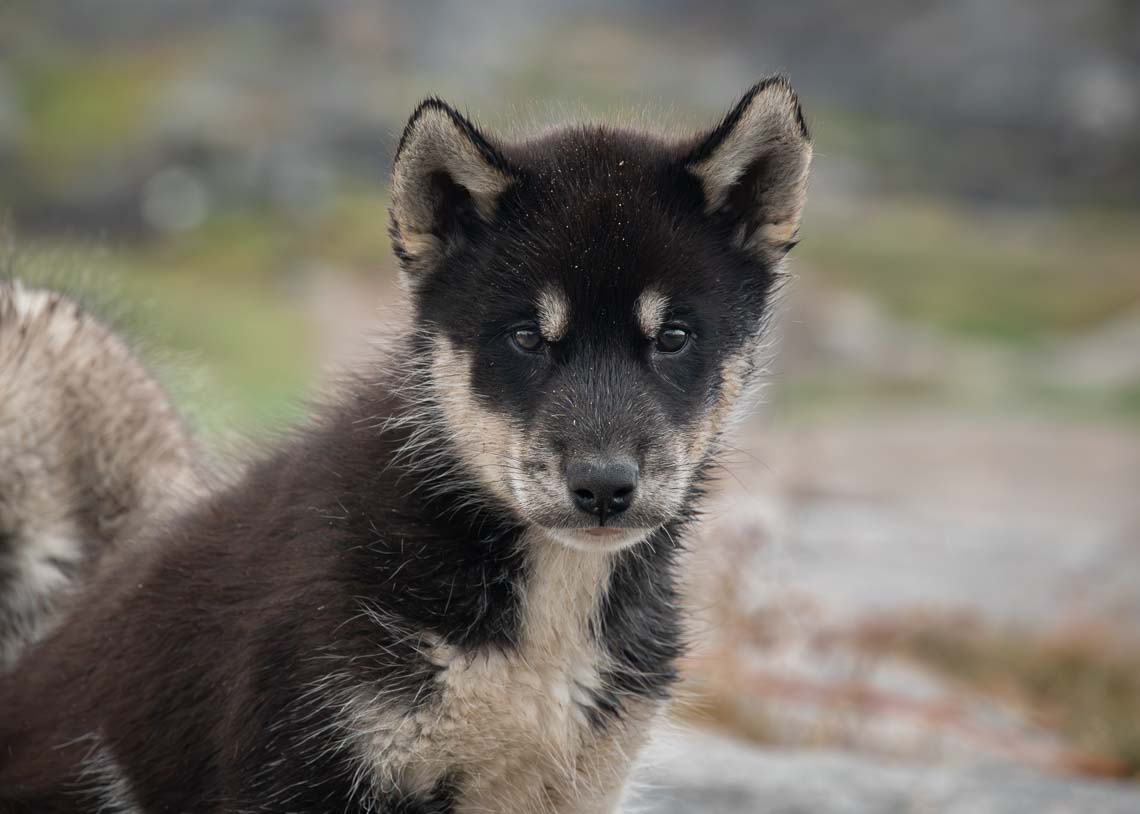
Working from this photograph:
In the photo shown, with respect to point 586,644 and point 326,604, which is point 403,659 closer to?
point 326,604

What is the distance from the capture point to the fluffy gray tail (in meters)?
5.96

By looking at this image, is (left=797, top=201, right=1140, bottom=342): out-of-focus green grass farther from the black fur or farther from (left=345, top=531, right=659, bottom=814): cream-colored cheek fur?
(left=345, top=531, right=659, bottom=814): cream-colored cheek fur

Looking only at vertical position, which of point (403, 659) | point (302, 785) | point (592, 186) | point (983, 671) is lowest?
point (983, 671)

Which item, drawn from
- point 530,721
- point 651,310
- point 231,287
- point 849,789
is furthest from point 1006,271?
point 530,721

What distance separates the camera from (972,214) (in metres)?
21.7

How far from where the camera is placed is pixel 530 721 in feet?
14.7

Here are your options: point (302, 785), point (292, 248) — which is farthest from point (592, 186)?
point (292, 248)

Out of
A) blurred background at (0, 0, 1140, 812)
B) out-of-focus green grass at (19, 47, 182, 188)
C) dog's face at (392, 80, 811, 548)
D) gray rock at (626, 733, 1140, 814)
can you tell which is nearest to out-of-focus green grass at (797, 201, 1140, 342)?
blurred background at (0, 0, 1140, 812)

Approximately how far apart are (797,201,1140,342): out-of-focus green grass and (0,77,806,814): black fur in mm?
16531

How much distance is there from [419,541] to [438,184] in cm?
121

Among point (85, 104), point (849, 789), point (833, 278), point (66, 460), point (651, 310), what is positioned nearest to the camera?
point (651, 310)

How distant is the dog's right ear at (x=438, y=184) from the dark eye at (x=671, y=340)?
722mm

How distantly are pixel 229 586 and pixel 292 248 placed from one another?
22.8 meters

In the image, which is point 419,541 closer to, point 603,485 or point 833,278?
point 603,485
